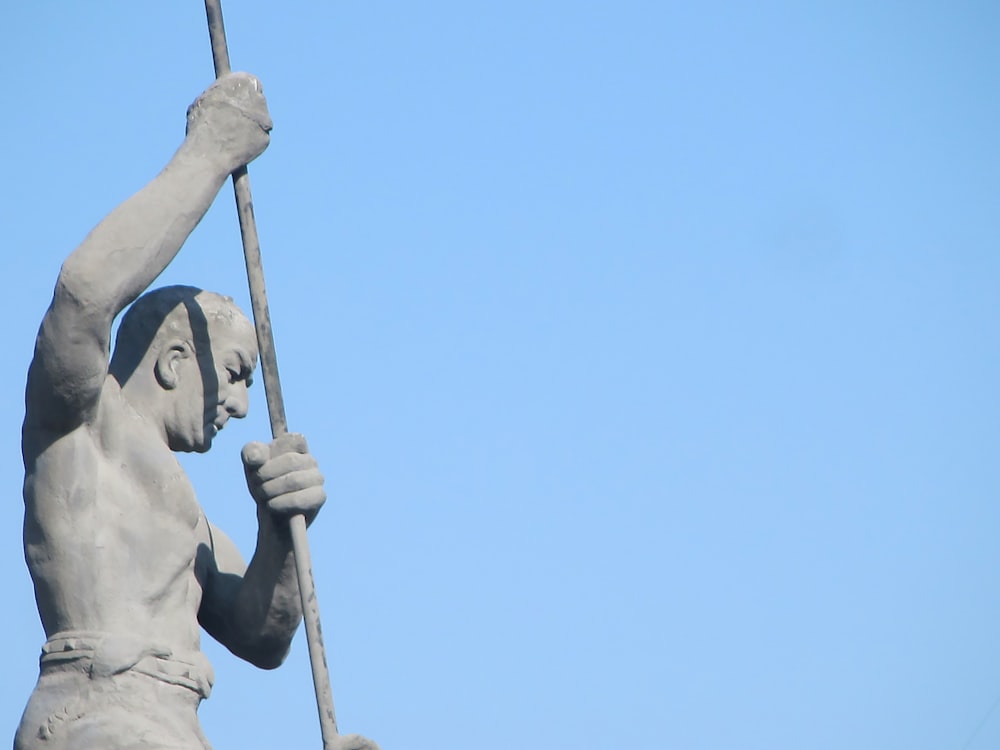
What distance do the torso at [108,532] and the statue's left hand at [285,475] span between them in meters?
0.33

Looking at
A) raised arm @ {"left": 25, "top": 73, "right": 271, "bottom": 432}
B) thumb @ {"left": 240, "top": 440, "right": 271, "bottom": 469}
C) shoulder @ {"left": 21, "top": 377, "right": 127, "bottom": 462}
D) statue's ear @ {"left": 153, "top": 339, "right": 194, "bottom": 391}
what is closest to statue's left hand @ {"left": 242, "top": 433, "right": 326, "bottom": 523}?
thumb @ {"left": 240, "top": 440, "right": 271, "bottom": 469}

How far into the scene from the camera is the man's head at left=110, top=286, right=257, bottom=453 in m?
8.45

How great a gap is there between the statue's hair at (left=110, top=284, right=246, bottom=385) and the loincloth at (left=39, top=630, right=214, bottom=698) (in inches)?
47.0

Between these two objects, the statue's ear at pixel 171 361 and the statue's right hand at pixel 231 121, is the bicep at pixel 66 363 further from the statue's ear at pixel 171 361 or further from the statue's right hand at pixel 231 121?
the statue's right hand at pixel 231 121

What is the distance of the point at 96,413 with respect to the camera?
7996 mm

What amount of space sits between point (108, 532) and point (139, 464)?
1.17 ft

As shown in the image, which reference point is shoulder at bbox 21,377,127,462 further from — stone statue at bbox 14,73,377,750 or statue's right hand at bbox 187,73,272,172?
statue's right hand at bbox 187,73,272,172

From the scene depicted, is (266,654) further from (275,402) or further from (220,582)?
(275,402)

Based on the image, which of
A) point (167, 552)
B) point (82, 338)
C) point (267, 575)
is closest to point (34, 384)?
point (82, 338)

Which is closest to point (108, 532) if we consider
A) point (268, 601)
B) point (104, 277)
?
point (104, 277)

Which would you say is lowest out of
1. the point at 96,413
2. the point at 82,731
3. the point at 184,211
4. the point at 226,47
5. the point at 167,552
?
the point at 82,731

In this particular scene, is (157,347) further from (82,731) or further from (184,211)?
(82,731)

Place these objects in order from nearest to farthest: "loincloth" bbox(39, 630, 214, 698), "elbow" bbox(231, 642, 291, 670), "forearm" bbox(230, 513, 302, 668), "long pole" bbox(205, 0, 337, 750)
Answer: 1. "loincloth" bbox(39, 630, 214, 698)
2. "long pole" bbox(205, 0, 337, 750)
3. "forearm" bbox(230, 513, 302, 668)
4. "elbow" bbox(231, 642, 291, 670)

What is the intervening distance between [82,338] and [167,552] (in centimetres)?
102
